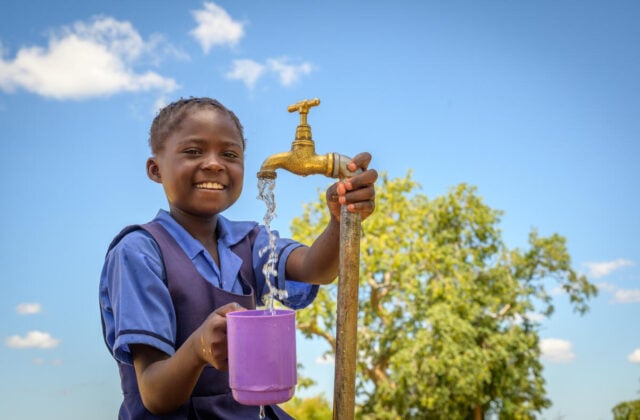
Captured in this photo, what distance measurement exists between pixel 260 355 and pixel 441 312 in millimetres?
6249

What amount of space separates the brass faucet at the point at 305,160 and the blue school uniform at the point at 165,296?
35 centimetres

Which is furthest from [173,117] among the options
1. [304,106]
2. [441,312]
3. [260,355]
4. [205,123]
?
[441,312]

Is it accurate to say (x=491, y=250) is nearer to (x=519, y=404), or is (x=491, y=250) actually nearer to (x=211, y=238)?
(x=519, y=404)

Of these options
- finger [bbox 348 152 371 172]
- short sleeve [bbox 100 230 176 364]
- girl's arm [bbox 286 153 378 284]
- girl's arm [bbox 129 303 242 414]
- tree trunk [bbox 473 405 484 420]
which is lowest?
tree trunk [bbox 473 405 484 420]

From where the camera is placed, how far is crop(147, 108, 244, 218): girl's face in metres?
1.99

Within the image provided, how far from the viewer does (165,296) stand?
1.74 meters

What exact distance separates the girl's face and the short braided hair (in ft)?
0.09

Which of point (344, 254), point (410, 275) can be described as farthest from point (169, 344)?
point (410, 275)

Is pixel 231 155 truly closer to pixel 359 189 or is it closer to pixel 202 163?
pixel 202 163

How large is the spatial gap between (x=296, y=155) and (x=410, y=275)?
5954mm

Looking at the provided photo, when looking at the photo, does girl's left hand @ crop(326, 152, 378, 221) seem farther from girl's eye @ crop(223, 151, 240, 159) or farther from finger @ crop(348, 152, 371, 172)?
girl's eye @ crop(223, 151, 240, 159)

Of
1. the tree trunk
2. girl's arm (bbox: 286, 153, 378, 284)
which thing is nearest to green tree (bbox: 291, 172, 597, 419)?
the tree trunk

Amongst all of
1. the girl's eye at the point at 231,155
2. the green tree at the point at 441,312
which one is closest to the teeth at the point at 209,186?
the girl's eye at the point at 231,155

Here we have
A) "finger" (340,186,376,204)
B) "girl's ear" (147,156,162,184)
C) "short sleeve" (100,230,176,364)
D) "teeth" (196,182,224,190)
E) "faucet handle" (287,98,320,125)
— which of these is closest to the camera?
"short sleeve" (100,230,176,364)
